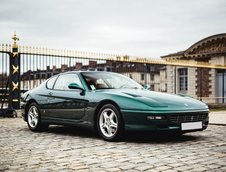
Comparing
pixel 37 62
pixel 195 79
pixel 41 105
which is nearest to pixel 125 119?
pixel 41 105

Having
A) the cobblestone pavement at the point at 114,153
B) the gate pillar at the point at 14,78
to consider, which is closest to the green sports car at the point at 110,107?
the cobblestone pavement at the point at 114,153

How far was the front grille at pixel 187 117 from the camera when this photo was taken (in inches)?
228

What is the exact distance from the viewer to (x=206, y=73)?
1144 inches

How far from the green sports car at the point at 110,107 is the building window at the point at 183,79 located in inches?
967

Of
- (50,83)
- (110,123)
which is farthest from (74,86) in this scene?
(50,83)

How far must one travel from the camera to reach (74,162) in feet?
14.3

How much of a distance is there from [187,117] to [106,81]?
186 centimetres

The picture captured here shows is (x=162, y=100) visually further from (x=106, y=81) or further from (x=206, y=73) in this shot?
(x=206, y=73)

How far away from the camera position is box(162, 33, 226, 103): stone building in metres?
27.8

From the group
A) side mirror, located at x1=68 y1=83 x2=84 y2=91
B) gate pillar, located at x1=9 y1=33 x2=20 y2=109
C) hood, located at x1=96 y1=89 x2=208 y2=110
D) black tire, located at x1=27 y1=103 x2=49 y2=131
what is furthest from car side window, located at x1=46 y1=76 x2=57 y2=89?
gate pillar, located at x1=9 y1=33 x2=20 y2=109

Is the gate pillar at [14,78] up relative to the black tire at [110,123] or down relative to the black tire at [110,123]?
up

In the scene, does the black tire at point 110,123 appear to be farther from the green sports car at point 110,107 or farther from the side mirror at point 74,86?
the side mirror at point 74,86

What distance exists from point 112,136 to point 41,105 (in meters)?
2.40

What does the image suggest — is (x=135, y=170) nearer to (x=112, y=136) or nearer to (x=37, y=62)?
(x=112, y=136)
